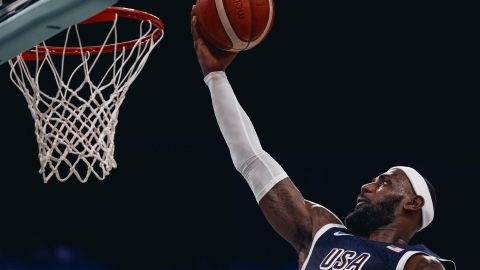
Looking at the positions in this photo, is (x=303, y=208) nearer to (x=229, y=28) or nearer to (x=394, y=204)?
(x=394, y=204)

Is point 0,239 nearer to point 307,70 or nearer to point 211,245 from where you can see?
point 211,245

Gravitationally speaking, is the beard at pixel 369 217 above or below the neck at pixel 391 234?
above

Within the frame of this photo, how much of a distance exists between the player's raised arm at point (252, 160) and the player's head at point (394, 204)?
242 millimetres

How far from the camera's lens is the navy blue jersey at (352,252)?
2641mm

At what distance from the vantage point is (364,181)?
6.00 m

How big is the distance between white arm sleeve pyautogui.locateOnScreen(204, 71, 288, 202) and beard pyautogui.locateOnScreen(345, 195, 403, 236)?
0.34m

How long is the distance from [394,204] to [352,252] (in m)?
0.31

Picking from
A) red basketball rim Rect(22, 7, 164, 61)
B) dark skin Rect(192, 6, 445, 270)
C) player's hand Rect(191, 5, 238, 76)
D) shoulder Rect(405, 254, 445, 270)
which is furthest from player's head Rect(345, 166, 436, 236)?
red basketball rim Rect(22, 7, 164, 61)

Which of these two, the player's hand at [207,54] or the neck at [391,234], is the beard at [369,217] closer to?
the neck at [391,234]

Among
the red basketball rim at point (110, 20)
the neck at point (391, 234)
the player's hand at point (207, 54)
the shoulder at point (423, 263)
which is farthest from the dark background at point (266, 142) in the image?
the shoulder at point (423, 263)

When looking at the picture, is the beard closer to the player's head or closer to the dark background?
the player's head

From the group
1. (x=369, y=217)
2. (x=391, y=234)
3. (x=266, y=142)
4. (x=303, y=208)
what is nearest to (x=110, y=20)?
(x=303, y=208)

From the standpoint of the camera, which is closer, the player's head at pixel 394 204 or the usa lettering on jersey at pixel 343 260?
Result: the usa lettering on jersey at pixel 343 260

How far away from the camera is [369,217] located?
2859 mm
